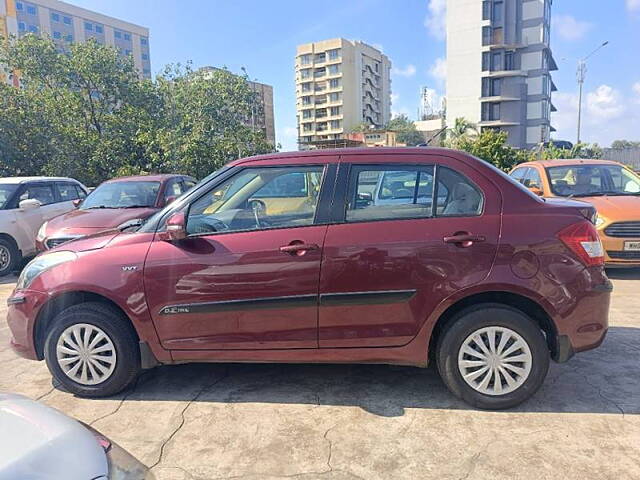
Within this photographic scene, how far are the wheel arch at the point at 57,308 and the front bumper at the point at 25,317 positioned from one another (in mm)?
25

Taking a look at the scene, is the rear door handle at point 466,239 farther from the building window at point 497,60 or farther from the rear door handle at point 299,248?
the building window at point 497,60

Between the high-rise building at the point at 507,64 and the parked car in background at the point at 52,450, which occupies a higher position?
the high-rise building at the point at 507,64

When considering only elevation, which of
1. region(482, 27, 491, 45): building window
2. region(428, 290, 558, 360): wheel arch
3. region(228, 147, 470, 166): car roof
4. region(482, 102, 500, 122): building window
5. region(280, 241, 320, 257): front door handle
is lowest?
region(428, 290, 558, 360): wheel arch

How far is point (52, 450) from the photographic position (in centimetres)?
161

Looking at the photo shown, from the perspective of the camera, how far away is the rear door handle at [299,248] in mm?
3199

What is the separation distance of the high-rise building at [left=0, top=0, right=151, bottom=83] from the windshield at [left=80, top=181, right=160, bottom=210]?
62.7 meters

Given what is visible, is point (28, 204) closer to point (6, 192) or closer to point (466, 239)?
point (6, 192)

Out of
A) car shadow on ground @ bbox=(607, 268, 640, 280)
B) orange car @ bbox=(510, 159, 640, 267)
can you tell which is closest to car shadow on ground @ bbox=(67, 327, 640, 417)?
orange car @ bbox=(510, 159, 640, 267)

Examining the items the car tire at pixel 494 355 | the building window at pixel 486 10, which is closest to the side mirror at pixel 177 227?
the car tire at pixel 494 355

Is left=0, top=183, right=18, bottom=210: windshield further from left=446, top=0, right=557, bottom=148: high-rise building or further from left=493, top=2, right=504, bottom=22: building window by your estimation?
left=493, top=2, right=504, bottom=22: building window

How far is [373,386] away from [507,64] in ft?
204

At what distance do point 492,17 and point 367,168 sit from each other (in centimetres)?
6282

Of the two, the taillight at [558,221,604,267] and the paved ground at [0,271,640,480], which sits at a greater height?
the taillight at [558,221,604,267]

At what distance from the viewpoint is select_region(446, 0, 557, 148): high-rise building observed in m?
56.0
